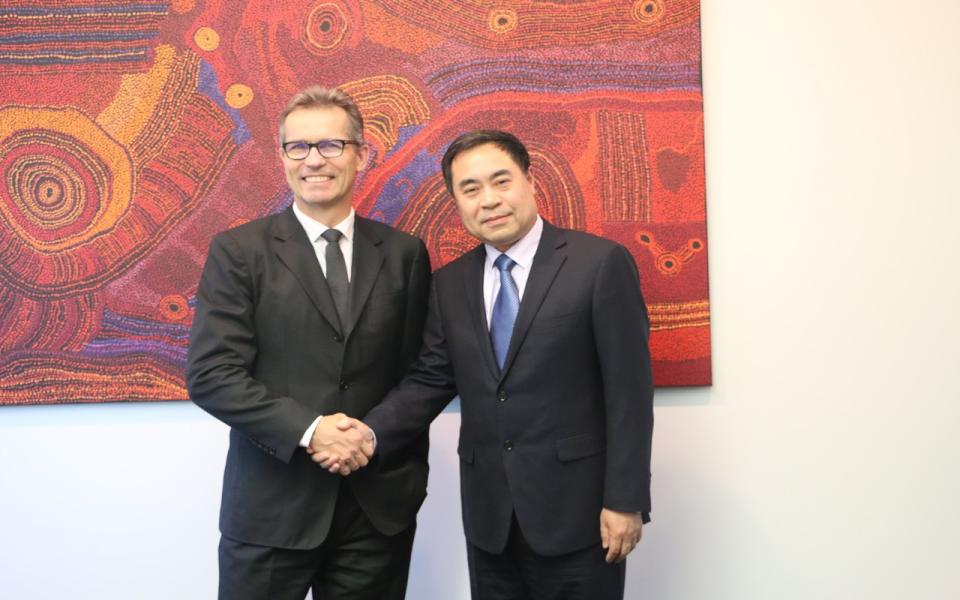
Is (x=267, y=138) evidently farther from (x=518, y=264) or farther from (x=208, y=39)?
(x=518, y=264)

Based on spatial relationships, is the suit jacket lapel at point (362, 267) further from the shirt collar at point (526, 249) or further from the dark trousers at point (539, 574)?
the dark trousers at point (539, 574)

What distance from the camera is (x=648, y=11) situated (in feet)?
7.78

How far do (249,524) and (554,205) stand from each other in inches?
51.3

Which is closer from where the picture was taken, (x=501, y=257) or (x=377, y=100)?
(x=501, y=257)

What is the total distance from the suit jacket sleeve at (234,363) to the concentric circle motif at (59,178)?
0.77 meters

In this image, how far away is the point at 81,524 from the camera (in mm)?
2445

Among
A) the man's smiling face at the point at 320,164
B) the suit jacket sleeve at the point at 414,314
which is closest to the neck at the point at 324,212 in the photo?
the man's smiling face at the point at 320,164

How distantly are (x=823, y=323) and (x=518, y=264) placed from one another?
115cm

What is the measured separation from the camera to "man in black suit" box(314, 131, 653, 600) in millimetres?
1711

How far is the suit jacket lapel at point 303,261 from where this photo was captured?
6.04ft

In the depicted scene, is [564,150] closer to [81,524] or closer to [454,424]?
[454,424]

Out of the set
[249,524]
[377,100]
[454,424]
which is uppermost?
[377,100]

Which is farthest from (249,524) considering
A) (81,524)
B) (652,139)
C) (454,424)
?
(652,139)

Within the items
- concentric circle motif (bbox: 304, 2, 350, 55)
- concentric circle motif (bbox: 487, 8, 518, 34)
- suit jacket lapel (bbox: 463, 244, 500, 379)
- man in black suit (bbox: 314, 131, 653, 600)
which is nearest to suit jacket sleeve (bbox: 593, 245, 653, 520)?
man in black suit (bbox: 314, 131, 653, 600)
